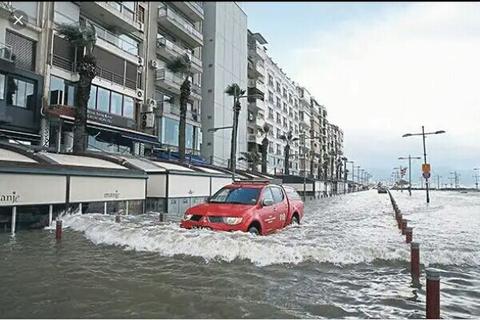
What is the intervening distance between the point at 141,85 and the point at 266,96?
35119 millimetres

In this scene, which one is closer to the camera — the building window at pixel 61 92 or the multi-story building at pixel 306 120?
the building window at pixel 61 92

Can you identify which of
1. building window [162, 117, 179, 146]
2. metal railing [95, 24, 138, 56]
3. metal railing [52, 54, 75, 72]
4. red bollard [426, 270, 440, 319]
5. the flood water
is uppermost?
metal railing [95, 24, 138, 56]

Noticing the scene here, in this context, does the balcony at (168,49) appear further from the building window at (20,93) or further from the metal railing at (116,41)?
the building window at (20,93)

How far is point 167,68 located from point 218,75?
14.1 metres

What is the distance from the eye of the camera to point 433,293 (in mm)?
5141

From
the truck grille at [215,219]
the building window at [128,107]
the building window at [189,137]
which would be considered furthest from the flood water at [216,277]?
the building window at [189,137]

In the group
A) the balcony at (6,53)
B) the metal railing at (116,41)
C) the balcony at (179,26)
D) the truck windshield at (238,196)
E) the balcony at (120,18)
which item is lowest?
the truck windshield at (238,196)

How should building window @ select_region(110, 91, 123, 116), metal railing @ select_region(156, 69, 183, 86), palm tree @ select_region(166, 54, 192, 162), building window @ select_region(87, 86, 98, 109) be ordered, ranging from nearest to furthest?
1. building window @ select_region(87, 86, 98, 109)
2. building window @ select_region(110, 91, 123, 116)
3. palm tree @ select_region(166, 54, 192, 162)
4. metal railing @ select_region(156, 69, 183, 86)

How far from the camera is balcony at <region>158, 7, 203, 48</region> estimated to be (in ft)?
124

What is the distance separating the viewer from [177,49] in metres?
39.2

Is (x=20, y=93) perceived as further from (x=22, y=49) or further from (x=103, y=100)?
(x=103, y=100)

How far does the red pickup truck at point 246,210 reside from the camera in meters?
10.4

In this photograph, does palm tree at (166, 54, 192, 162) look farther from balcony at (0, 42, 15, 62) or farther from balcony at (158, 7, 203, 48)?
balcony at (0, 42, 15, 62)

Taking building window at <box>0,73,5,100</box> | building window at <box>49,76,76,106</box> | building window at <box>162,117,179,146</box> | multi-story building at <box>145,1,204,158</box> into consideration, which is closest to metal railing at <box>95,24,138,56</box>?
multi-story building at <box>145,1,204,158</box>
